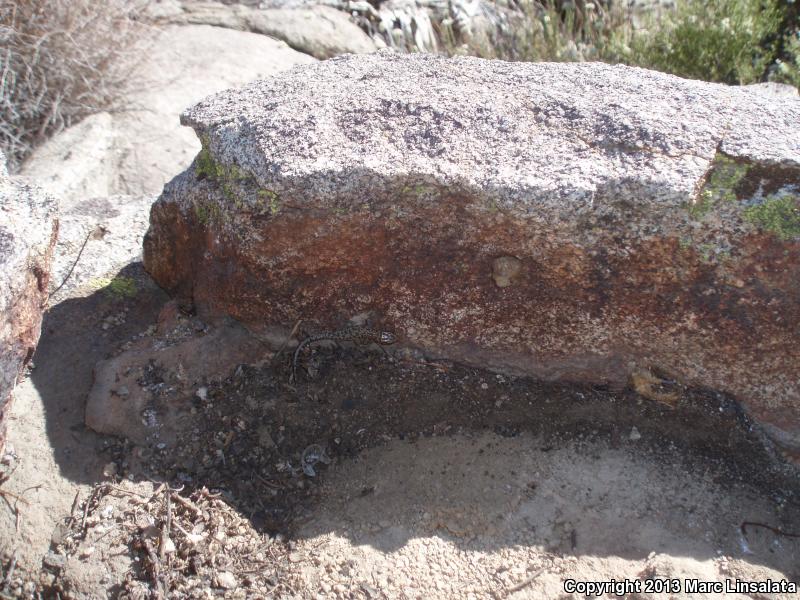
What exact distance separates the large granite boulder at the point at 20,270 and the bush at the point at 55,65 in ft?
6.97

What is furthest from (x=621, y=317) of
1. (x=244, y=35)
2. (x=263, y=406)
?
(x=244, y=35)

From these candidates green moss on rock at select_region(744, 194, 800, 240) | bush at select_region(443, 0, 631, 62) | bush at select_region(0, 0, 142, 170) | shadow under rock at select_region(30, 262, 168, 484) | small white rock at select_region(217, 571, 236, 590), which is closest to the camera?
green moss on rock at select_region(744, 194, 800, 240)

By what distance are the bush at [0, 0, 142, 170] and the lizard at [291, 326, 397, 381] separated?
2412 mm

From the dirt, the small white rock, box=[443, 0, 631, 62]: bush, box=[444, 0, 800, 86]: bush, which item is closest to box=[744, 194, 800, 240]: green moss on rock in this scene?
the dirt

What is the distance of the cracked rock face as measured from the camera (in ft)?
5.65

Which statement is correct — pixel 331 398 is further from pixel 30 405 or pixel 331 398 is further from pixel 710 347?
pixel 710 347

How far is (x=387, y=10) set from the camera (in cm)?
534

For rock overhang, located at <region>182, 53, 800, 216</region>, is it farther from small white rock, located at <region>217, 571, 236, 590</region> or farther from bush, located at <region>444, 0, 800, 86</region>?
bush, located at <region>444, 0, 800, 86</region>

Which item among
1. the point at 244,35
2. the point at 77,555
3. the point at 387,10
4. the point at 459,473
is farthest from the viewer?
the point at 387,10

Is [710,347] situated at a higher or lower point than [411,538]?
higher

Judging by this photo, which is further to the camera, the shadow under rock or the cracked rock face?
the shadow under rock

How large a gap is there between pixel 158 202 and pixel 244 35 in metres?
3.03

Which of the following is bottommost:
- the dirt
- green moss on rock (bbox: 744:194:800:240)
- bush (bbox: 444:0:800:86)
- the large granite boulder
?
the dirt

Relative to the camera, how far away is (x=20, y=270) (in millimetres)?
1740
